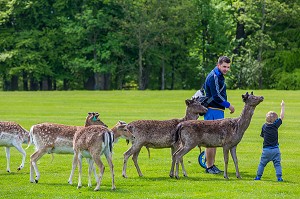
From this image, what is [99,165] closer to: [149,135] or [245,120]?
[149,135]

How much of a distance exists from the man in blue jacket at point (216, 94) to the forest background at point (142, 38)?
163 feet

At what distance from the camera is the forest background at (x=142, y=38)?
235 ft

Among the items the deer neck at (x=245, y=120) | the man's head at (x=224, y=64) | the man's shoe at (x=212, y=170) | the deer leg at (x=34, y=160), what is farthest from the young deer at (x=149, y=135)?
the deer leg at (x=34, y=160)

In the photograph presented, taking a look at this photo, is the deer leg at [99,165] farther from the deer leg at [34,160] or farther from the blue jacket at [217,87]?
the blue jacket at [217,87]

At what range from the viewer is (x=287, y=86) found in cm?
6869

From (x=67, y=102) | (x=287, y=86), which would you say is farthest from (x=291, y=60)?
(x=67, y=102)

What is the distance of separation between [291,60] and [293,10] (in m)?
4.84

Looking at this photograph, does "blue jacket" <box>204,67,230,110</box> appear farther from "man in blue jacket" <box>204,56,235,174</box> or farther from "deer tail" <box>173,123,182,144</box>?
"deer tail" <box>173,123,182,144</box>

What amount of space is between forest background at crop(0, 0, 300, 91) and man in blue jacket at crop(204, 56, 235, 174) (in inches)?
1952

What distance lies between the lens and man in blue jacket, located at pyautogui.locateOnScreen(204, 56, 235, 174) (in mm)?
18953

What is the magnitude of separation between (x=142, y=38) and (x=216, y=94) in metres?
54.4

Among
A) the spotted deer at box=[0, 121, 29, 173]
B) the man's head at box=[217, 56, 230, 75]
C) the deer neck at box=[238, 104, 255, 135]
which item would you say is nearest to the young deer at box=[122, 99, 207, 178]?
the deer neck at box=[238, 104, 255, 135]

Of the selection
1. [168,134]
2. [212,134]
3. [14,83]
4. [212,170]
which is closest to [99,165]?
[168,134]

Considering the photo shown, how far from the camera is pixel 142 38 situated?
2879 inches
